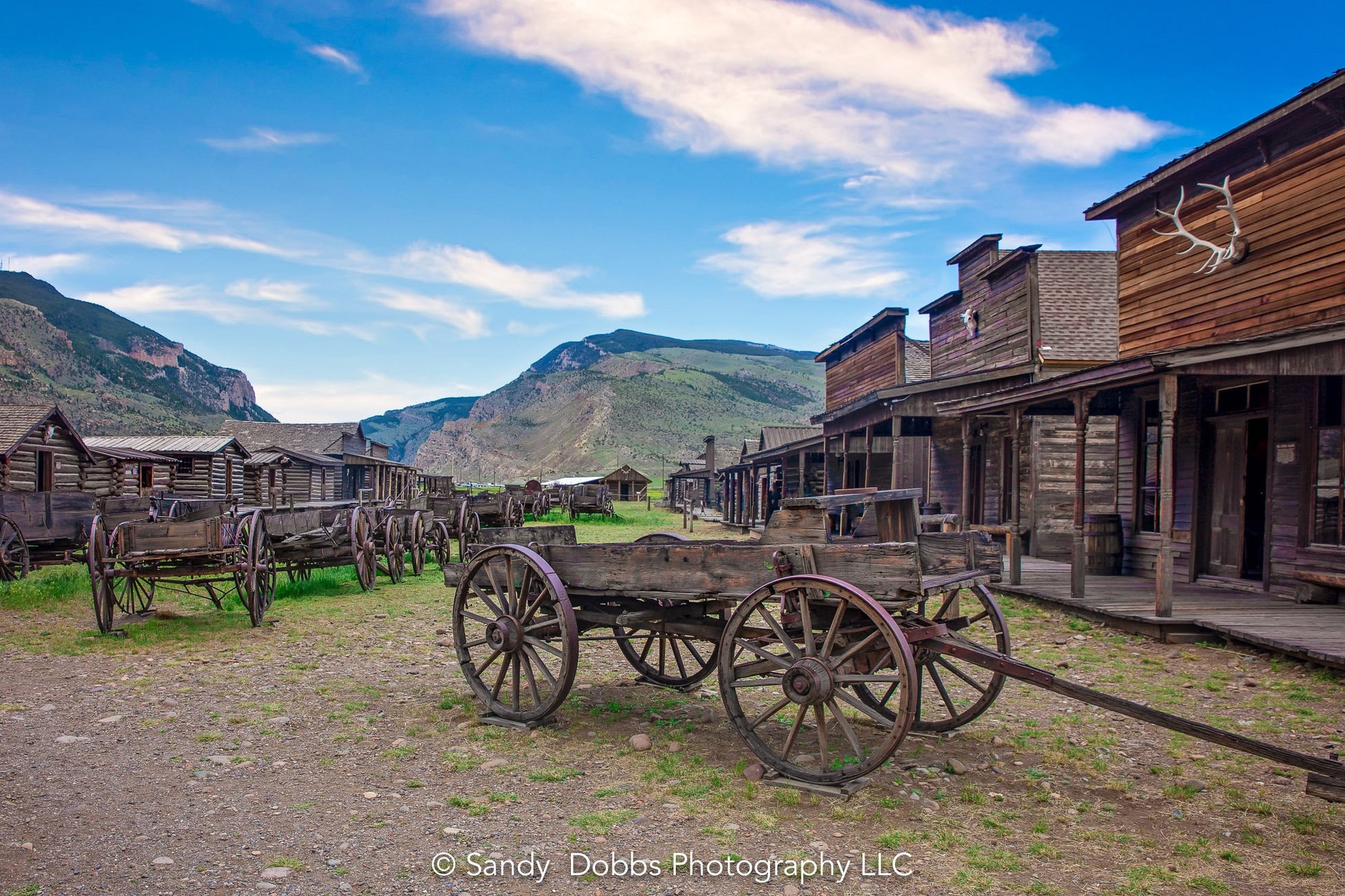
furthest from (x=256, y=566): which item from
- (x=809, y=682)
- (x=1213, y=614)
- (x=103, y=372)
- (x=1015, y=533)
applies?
(x=103, y=372)

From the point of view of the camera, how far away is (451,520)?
16.9 meters

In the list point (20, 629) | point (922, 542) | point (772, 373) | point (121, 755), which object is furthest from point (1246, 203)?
point (772, 373)

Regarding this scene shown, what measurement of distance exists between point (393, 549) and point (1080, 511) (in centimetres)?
993

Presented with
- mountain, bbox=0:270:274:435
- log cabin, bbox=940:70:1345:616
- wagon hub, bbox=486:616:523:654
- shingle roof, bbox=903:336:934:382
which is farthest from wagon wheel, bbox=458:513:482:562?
mountain, bbox=0:270:274:435

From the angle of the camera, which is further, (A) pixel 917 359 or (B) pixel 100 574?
(A) pixel 917 359

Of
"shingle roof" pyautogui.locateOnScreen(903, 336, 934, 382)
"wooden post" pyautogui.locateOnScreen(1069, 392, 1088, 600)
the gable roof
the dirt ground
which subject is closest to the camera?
the dirt ground

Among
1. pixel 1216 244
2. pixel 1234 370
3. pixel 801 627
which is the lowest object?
pixel 801 627

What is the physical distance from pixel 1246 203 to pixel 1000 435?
22.6 ft

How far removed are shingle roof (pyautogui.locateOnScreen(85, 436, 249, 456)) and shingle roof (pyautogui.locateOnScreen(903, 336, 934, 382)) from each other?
27.2 m

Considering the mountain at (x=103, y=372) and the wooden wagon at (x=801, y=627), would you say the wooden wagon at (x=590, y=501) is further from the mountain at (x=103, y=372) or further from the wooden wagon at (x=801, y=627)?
the mountain at (x=103, y=372)

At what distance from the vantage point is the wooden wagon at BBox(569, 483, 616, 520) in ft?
108

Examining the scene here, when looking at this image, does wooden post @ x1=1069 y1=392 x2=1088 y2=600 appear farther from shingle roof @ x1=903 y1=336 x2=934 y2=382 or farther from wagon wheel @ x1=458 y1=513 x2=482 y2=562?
shingle roof @ x1=903 y1=336 x2=934 y2=382

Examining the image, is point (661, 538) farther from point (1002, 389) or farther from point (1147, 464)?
point (1147, 464)

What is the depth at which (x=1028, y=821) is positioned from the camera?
12.3 feet
